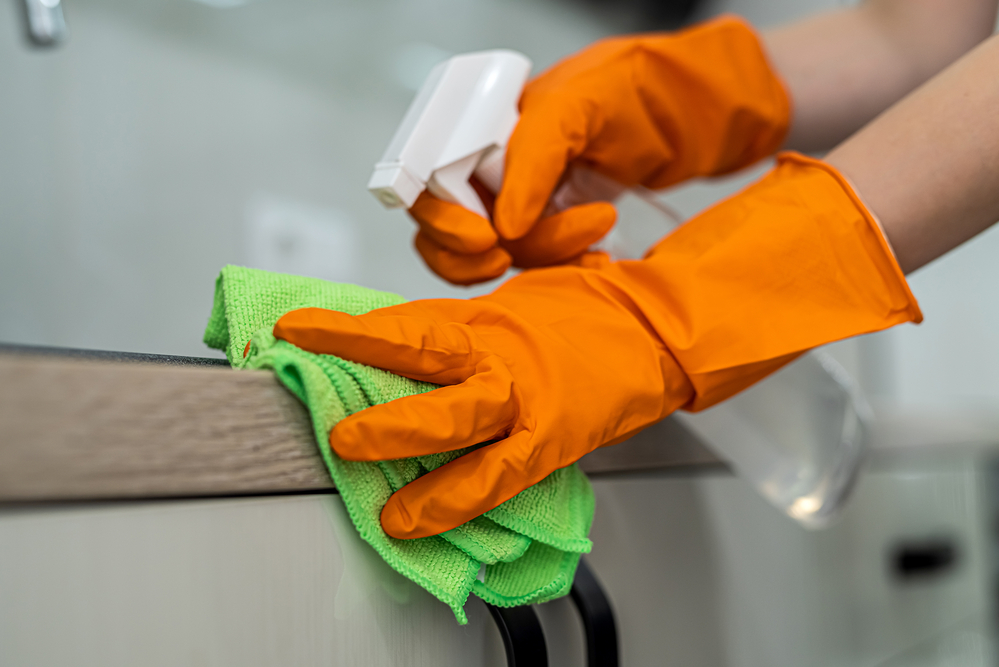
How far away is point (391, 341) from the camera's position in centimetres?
26

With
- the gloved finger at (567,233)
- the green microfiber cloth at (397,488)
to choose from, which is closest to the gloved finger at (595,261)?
the gloved finger at (567,233)

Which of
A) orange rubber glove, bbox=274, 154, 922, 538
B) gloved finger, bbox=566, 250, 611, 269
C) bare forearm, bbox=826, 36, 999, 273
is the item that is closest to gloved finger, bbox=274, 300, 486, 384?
orange rubber glove, bbox=274, 154, 922, 538

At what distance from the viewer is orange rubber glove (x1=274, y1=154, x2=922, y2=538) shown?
0.26 metres

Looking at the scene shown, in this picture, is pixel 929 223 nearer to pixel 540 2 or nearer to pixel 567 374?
pixel 567 374

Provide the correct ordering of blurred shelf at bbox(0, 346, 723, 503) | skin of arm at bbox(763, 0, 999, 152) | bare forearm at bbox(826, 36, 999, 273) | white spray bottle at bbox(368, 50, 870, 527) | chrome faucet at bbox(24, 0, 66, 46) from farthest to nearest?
chrome faucet at bbox(24, 0, 66, 46) < skin of arm at bbox(763, 0, 999, 152) < white spray bottle at bbox(368, 50, 870, 527) < bare forearm at bbox(826, 36, 999, 273) < blurred shelf at bbox(0, 346, 723, 503)

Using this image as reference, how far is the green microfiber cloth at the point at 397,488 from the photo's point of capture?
0.81 ft

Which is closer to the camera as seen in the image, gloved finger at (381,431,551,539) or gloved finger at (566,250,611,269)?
gloved finger at (381,431,551,539)

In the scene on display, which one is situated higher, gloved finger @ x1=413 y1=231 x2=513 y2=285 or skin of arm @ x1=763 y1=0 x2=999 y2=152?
skin of arm @ x1=763 y1=0 x2=999 y2=152

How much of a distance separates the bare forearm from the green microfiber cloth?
23 centimetres

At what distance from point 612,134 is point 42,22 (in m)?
0.72

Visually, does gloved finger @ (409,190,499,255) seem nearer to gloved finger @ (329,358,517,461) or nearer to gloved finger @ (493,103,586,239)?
gloved finger @ (493,103,586,239)

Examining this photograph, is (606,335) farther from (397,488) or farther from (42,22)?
(42,22)

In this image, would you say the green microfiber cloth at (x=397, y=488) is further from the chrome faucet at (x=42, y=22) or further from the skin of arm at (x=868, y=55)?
the chrome faucet at (x=42, y=22)

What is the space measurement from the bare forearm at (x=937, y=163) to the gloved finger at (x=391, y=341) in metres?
0.25
